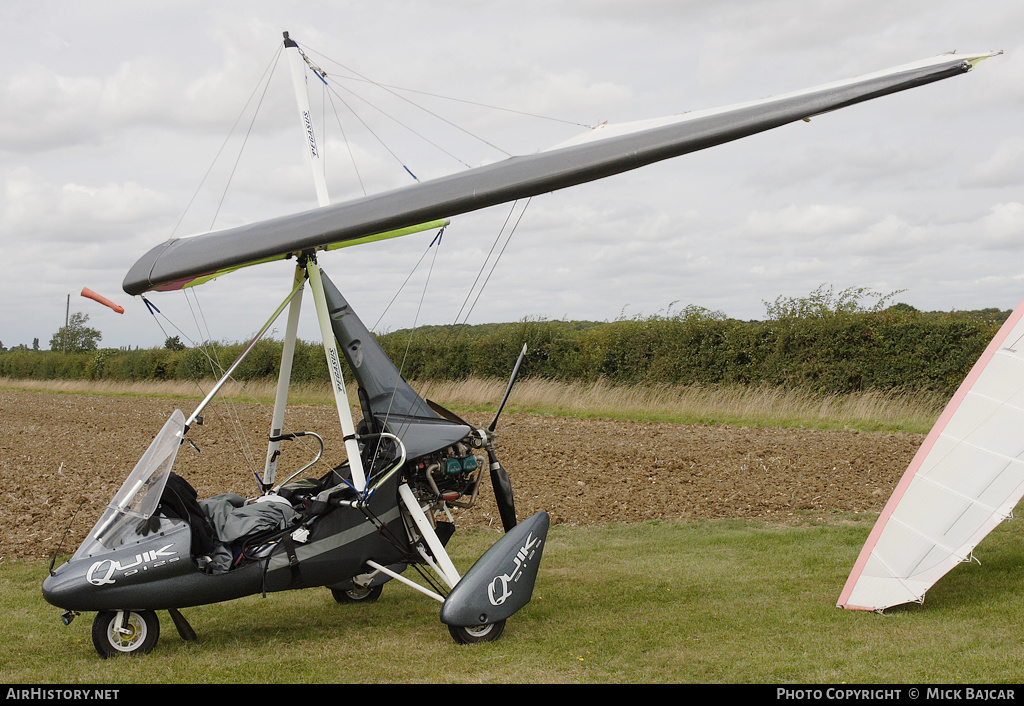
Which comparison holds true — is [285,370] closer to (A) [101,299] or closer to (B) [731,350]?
(A) [101,299]

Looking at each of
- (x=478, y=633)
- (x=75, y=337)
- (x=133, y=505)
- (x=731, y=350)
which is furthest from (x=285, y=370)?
(x=75, y=337)

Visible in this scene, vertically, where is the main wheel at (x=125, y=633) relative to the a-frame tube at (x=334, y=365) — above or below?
below

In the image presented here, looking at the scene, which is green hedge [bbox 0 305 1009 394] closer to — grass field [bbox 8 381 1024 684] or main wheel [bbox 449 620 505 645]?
grass field [bbox 8 381 1024 684]

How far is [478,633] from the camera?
5.29m

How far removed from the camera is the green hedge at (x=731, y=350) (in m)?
15.9

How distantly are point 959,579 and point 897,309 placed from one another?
39.3ft

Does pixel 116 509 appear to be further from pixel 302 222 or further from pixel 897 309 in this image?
pixel 897 309

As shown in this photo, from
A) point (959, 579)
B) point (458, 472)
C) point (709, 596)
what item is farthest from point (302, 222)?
point (959, 579)

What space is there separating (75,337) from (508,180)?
199ft

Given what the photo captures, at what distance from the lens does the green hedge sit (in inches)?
625

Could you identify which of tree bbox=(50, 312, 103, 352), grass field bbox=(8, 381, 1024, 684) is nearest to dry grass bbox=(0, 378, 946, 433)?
grass field bbox=(8, 381, 1024, 684)

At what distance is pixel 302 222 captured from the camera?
4.92 m

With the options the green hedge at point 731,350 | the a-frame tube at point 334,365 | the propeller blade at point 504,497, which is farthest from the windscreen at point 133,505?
the green hedge at point 731,350

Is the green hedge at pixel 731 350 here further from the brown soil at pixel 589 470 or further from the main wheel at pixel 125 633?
the main wheel at pixel 125 633
